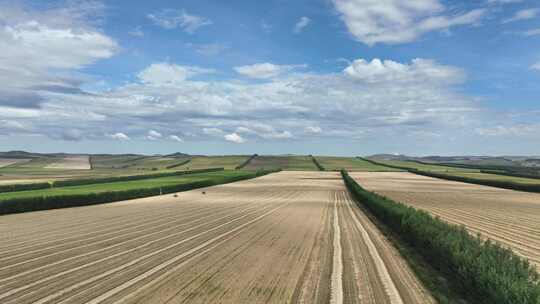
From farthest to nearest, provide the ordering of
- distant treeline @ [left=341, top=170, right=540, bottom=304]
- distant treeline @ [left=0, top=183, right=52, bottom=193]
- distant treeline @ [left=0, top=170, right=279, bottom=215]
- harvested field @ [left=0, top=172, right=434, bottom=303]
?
distant treeline @ [left=0, top=183, right=52, bottom=193] → distant treeline @ [left=0, top=170, right=279, bottom=215] → harvested field @ [left=0, top=172, right=434, bottom=303] → distant treeline @ [left=341, top=170, right=540, bottom=304]

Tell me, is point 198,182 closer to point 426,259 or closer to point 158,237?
point 158,237

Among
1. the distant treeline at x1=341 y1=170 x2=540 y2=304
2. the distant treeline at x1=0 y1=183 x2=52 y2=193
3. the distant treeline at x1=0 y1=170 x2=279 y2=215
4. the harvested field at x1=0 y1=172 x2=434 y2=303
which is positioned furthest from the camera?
the distant treeline at x1=0 y1=183 x2=52 y2=193

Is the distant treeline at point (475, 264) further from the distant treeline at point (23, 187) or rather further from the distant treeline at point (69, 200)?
the distant treeline at point (23, 187)

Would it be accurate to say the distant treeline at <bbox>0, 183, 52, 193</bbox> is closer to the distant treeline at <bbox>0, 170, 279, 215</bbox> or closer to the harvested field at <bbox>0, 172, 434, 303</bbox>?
the distant treeline at <bbox>0, 170, 279, 215</bbox>

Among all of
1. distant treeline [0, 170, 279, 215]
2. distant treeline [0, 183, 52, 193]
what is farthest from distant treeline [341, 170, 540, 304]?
distant treeline [0, 183, 52, 193]

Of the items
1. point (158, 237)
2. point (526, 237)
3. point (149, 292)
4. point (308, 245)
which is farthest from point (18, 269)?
point (526, 237)

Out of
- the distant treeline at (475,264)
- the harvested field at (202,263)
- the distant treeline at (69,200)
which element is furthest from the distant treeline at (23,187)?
the distant treeline at (475,264)

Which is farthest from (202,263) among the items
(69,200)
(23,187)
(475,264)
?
(23,187)
